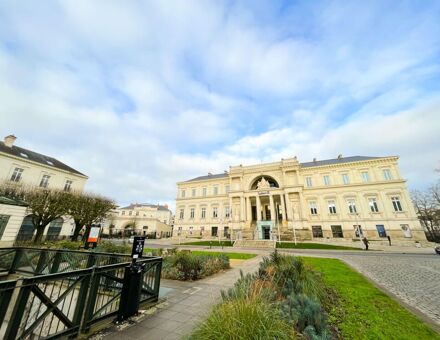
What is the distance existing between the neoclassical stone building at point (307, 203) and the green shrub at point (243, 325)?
99.2ft

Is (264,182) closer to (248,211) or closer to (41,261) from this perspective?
(248,211)

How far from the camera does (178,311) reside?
16.0ft

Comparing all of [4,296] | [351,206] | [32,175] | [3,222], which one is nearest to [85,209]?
[3,222]

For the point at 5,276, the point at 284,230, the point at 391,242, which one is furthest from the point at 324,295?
the point at 391,242

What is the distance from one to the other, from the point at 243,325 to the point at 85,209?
23.1 meters

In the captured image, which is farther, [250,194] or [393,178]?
[250,194]

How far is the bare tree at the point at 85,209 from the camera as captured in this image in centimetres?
1966

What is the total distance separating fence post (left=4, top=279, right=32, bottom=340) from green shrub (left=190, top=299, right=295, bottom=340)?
249cm

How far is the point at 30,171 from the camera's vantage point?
2777 cm

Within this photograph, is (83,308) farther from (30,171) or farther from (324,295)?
(30,171)

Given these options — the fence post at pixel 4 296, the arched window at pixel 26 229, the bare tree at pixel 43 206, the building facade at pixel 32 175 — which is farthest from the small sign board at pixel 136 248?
the arched window at pixel 26 229

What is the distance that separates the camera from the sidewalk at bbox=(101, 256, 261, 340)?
12.2 feet

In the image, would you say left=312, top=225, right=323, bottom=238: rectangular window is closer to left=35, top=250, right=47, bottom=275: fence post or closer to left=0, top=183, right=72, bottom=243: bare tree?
left=35, top=250, right=47, bottom=275: fence post

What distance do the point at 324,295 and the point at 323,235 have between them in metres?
33.5
